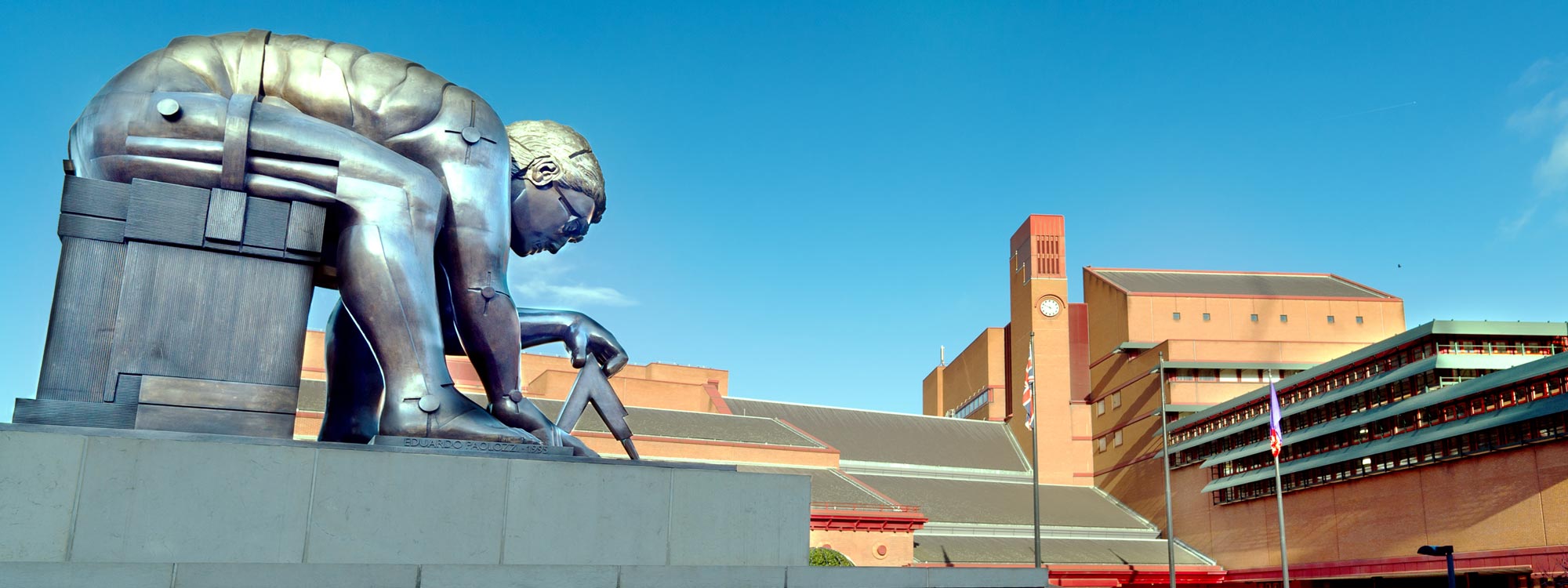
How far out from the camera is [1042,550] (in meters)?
39.1

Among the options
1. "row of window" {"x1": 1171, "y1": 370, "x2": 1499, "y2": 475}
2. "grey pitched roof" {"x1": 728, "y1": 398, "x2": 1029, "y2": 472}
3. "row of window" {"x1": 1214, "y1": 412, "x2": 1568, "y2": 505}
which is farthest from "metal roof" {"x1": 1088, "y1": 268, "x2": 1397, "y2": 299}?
"row of window" {"x1": 1214, "y1": 412, "x2": 1568, "y2": 505}

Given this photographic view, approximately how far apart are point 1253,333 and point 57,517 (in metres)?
50.5

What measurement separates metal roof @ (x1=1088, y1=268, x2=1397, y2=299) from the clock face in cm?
257

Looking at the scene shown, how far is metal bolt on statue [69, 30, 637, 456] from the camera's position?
610cm

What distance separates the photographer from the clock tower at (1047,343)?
52062 mm

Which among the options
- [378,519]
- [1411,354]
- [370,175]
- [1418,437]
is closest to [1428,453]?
[1418,437]

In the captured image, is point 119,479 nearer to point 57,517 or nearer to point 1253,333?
point 57,517

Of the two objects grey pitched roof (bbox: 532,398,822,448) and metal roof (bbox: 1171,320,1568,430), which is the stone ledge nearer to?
metal roof (bbox: 1171,320,1568,430)

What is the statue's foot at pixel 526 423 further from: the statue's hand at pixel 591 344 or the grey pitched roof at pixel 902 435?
the grey pitched roof at pixel 902 435

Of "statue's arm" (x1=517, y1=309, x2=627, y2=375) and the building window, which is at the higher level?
the building window

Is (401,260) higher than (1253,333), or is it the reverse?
(1253,333)

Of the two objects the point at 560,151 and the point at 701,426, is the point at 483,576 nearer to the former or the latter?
the point at 560,151

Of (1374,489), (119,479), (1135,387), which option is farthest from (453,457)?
(1135,387)

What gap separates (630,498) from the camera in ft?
19.8
